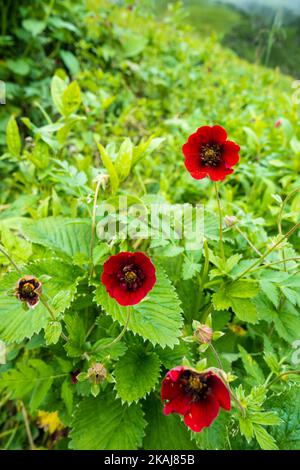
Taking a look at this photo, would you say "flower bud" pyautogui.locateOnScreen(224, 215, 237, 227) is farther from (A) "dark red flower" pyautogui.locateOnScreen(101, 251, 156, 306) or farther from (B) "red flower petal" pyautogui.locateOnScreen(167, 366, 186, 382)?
(B) "red flower petal" pyautogui.locateOnScreen(167, 366, 186, 382)

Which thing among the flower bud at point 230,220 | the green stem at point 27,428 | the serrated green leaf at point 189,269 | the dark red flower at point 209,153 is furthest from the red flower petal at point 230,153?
the green stem at point 27,428

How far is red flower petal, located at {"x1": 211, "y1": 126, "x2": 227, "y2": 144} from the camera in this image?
2.56 feet

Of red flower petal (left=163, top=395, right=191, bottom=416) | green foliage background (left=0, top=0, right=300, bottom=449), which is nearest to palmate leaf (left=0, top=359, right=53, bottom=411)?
green foliage background (left=0, top=0, right=300, bottom=449)

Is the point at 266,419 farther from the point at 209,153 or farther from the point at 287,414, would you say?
the point at 209,153

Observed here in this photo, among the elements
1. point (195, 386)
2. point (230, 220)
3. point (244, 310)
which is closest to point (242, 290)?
point (244, 310)

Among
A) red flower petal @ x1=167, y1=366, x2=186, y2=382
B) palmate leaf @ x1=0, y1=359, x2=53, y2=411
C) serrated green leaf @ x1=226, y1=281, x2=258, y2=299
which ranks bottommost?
palmate leaf @ x1=0, y1=359, x2=53, y2=411

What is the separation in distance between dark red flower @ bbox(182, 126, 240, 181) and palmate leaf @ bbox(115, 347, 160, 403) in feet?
1.27

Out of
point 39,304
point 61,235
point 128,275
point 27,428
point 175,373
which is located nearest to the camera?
point 175,373

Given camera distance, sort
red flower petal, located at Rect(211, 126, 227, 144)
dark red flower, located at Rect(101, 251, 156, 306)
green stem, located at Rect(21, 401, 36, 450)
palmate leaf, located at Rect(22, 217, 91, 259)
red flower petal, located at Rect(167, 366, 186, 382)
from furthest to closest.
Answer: green stem, located at Rect(21, 401, 36, 450), palmate leaf, located at Rect(22, 217, 91, 259), red flower petal, located at Rect(211, 126, 227, 144), dark red flower, located at Rect(101, 251, 156, 306), red flower petal, located at Rect(167, 366, 186, 382)

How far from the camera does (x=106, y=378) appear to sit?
72 cm

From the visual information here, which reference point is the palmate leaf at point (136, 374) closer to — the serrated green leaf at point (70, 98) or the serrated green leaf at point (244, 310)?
the serrated green leaf at point (244, 310)

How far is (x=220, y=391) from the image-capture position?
0.59 m

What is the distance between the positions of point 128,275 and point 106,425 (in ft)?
1.14

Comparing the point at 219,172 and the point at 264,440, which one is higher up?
the point at 219,172
